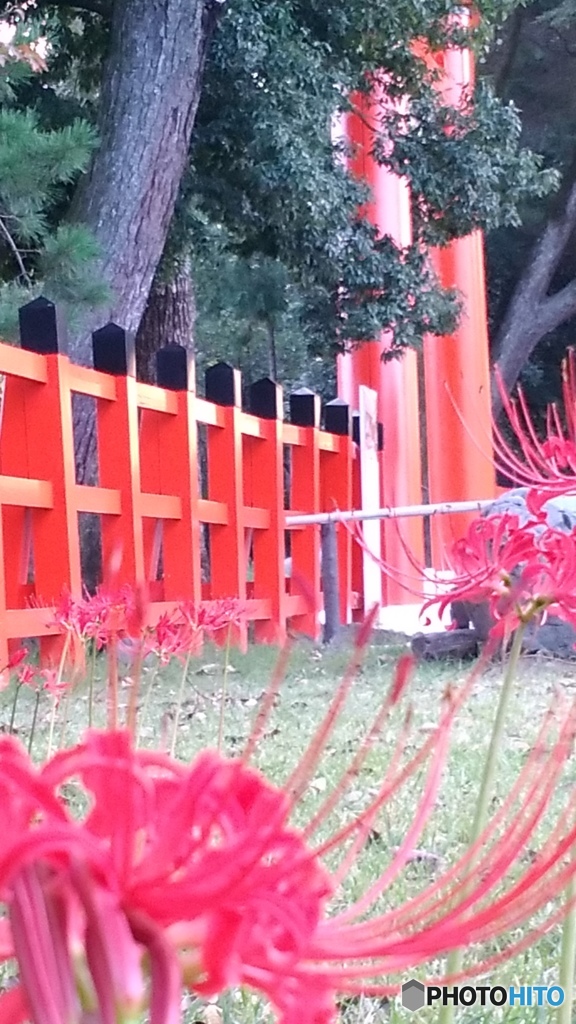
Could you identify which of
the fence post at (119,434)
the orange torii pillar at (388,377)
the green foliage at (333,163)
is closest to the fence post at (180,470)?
the fence post at (119,434)

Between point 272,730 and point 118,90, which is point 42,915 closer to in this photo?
point 272,730

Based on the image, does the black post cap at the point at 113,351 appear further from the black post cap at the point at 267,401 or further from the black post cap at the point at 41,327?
the black post cap at the point at 267,401

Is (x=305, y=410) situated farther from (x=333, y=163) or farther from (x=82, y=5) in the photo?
(x=82, y=5)

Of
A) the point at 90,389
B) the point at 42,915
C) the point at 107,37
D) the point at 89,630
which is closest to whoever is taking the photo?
the point at 42,915

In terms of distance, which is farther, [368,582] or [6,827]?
[368,582]

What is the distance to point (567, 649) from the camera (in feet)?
14.1

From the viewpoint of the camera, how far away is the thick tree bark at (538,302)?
1126 cm

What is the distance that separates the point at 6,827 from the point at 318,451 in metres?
6.28

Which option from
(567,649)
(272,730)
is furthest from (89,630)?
(567,649)

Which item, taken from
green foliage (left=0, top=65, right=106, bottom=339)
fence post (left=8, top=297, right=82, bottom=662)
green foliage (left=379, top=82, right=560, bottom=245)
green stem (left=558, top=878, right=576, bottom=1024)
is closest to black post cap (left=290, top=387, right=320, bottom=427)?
green foliage (left=379, top=82, right=560, bottom=245)

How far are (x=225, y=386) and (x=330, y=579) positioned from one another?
100cm

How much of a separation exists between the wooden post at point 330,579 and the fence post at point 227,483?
494mm

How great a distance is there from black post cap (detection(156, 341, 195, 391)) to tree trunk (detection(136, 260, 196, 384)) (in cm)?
161

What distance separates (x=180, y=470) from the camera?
15.7 feet
